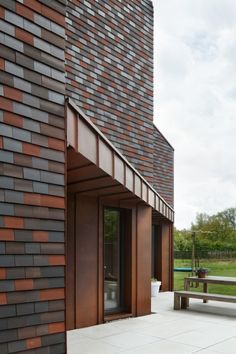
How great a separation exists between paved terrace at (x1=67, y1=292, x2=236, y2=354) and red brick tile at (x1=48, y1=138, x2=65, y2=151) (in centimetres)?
281

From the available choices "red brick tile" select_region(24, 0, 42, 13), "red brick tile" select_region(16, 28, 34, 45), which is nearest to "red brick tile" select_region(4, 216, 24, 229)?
"red brick tile" select_region(16, 28, 34, 45)

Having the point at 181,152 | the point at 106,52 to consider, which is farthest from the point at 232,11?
the point at 181,152

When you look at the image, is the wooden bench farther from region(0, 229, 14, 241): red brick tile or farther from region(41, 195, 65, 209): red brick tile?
region(0, 229, 14, 241): red brick tile

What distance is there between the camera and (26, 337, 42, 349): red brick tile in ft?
13.0

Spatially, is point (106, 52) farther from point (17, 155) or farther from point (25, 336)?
point (25, 336)

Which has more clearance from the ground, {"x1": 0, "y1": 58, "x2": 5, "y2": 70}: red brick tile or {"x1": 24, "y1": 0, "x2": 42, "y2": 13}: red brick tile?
{"x1": 24, "y1": 0, "x2": 42, "y2": 13}: red brick tile

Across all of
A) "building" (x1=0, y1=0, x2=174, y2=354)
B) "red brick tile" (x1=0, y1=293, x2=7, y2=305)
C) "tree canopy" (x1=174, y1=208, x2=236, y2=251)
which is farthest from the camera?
"tree canopy" (x1=174, y1=208, x2=236, y2=251)

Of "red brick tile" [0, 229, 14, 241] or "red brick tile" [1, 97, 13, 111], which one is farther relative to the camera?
"red brick tile" [1, 97, 13, 111]

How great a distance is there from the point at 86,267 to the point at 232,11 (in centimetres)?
800

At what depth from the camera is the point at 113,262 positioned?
321 inches

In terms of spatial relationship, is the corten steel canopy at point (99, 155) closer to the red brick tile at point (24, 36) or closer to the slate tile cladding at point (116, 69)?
the red brick tile at point (24, 36)

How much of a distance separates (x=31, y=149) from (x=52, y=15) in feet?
5.03

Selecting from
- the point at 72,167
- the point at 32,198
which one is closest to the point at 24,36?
the point at 32,198

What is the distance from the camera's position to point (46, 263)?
167 inches
